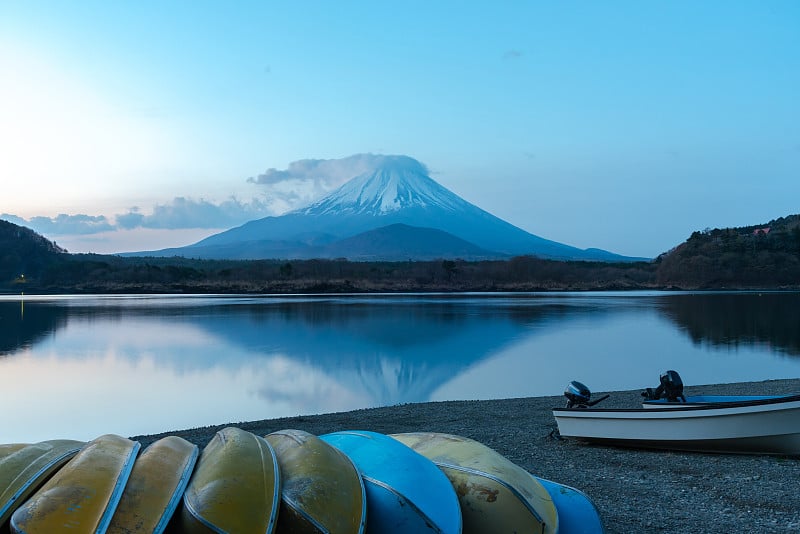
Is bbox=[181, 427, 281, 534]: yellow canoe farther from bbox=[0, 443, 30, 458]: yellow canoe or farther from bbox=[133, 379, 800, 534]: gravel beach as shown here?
bbox=[133, 379, 800, 534]: gravel beach

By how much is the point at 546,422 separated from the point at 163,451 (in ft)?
20.3

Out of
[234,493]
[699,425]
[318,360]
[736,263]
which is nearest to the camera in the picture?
[234,493]

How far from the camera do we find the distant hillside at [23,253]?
6357cm

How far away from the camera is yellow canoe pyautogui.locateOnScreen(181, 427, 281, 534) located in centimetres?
280

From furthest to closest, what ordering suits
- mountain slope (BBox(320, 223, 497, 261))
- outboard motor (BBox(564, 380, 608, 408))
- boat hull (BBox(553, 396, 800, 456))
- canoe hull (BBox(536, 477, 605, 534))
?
mountain slope (BBox(320, 223, 497, 261))
outboard motor (BBox(564, 380, 608, 408))
boat hull (BBox(553, 396, 800, 456))
canoe hull (BBox(536, 477, 605, 534))

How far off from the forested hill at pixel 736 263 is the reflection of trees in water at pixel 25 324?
54060 mm

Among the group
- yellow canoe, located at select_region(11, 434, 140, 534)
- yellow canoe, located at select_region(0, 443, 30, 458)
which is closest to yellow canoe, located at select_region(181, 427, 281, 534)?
yellow canoe, located at select_region(11, 434, 140, 534)

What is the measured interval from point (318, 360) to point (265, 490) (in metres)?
13.9

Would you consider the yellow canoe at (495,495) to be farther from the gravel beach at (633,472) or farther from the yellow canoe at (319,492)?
the gravel beach at (633,472)

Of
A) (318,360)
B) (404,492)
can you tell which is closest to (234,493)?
(404,492)

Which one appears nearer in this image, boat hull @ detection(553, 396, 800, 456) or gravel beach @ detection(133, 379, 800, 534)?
gravel beach @ detection(133, 379, 800, 534)

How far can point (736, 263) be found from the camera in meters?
62.2

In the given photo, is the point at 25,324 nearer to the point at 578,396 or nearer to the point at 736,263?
the point at 578,396

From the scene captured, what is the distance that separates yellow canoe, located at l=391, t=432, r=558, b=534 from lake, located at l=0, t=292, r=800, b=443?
666cm
